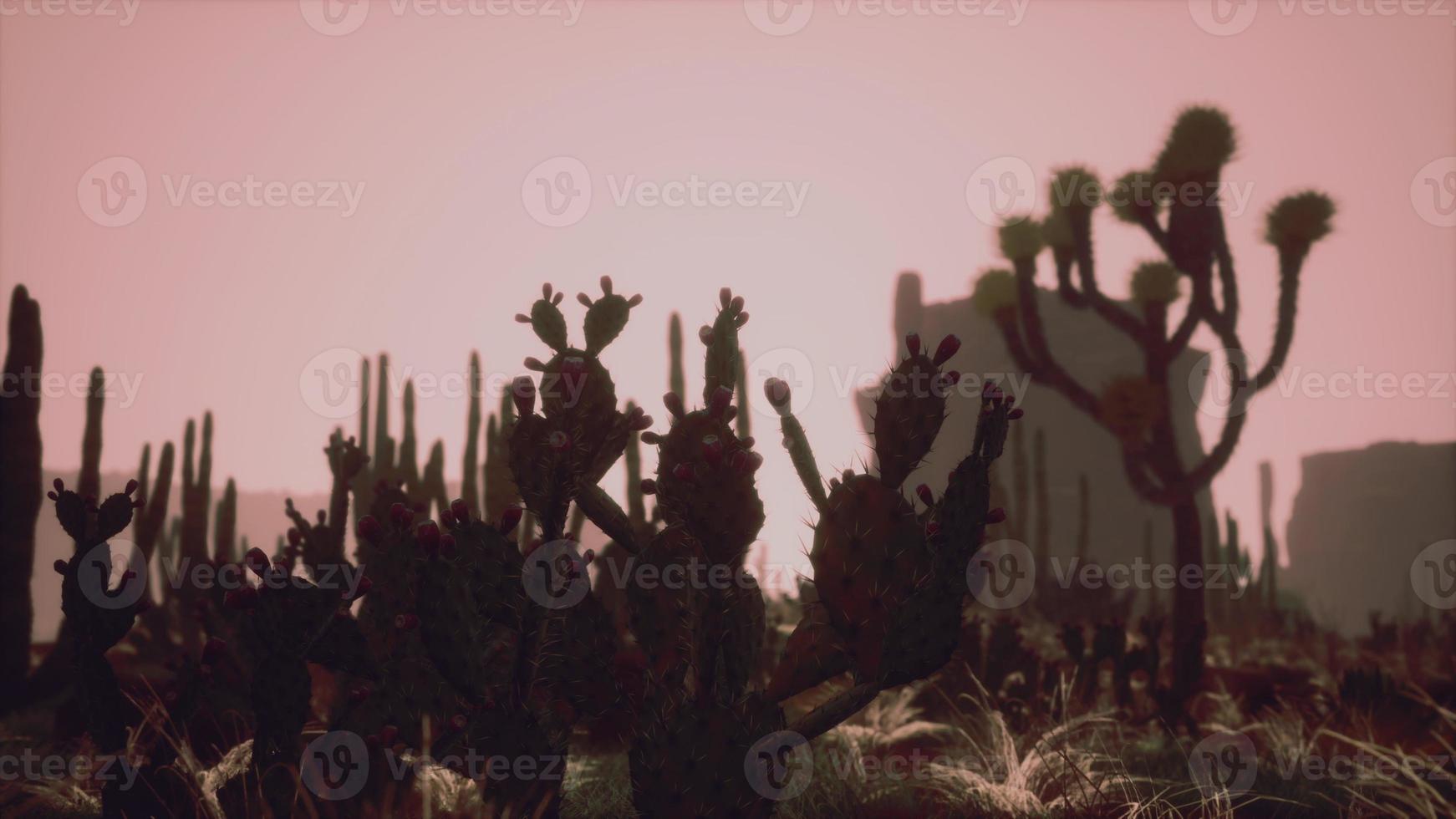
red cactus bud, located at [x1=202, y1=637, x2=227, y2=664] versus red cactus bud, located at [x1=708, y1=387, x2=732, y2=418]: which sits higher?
red cactus bud, located at [x1=708, y1=387, x2=732, y2=418]

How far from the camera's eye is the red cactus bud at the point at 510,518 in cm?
332

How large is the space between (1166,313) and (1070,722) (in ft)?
29.0

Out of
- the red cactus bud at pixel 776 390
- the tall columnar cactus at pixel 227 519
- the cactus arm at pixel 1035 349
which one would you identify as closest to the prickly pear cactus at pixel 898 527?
the red cactus bud at pixel 776 390

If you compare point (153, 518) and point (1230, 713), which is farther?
point (153, 518)

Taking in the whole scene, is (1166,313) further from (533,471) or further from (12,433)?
(12,433)

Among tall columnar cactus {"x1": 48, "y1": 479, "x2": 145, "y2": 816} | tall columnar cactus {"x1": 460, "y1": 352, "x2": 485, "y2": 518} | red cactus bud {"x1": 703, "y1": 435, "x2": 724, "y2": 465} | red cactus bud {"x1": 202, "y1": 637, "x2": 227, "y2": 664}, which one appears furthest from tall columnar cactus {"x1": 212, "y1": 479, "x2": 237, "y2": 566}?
red cactus bud {"x1": 703, "y1": 435, "x2": 724, "y2": 465}

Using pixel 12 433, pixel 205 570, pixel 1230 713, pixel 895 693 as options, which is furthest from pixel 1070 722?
pixel 12 433

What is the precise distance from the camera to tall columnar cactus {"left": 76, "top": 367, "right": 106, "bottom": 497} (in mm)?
11585

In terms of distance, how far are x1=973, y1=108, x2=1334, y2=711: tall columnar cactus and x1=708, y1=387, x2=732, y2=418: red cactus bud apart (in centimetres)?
988

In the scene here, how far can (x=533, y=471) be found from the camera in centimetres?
369

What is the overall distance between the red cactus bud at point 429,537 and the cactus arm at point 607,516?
0.74 meters

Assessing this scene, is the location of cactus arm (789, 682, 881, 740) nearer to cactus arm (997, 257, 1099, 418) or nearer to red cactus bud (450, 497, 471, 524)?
red cactus bud (450, 497, 471, 524)

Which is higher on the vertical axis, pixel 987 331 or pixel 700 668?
pixel 987 331

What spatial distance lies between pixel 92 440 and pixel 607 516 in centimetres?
1077
